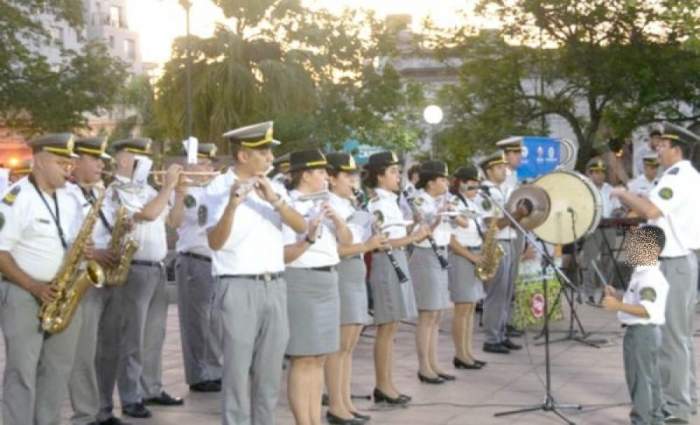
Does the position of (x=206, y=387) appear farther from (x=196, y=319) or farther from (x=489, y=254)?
(x=489, y=254)

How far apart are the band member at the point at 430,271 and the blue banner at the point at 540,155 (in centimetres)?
736

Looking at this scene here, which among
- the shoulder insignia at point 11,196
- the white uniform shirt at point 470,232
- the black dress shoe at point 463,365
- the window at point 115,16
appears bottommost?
the black dress shoe at point 463,365

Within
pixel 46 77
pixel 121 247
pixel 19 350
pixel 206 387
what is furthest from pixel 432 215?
pixel 46 77

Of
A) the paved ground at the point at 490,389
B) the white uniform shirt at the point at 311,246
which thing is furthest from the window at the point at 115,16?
the white uniform shirt at the point at 311,246

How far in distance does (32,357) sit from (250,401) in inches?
58.1

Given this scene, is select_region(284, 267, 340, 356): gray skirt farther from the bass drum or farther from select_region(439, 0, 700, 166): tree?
select_region(439, 0, 700, 166): tree

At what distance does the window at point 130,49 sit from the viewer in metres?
102

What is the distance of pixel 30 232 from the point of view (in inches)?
299

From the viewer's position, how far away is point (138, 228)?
30.9 ft

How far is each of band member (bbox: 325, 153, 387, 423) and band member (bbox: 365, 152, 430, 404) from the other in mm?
664

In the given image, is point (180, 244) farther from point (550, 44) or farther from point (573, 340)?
point (550, 44)

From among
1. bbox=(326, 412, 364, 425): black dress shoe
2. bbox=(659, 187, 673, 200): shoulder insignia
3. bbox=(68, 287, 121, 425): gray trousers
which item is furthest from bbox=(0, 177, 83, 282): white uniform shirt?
bbox=(659, 187, 673, 200): shoulder insignia

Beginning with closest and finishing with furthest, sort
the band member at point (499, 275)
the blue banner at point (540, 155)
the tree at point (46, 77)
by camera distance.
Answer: the band member at point (499, 275)
the blue banner at point (540, 155)
the tree at point (46, 77)

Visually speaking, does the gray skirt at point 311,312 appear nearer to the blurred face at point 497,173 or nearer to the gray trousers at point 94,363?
the gray trousers at point 94,363
